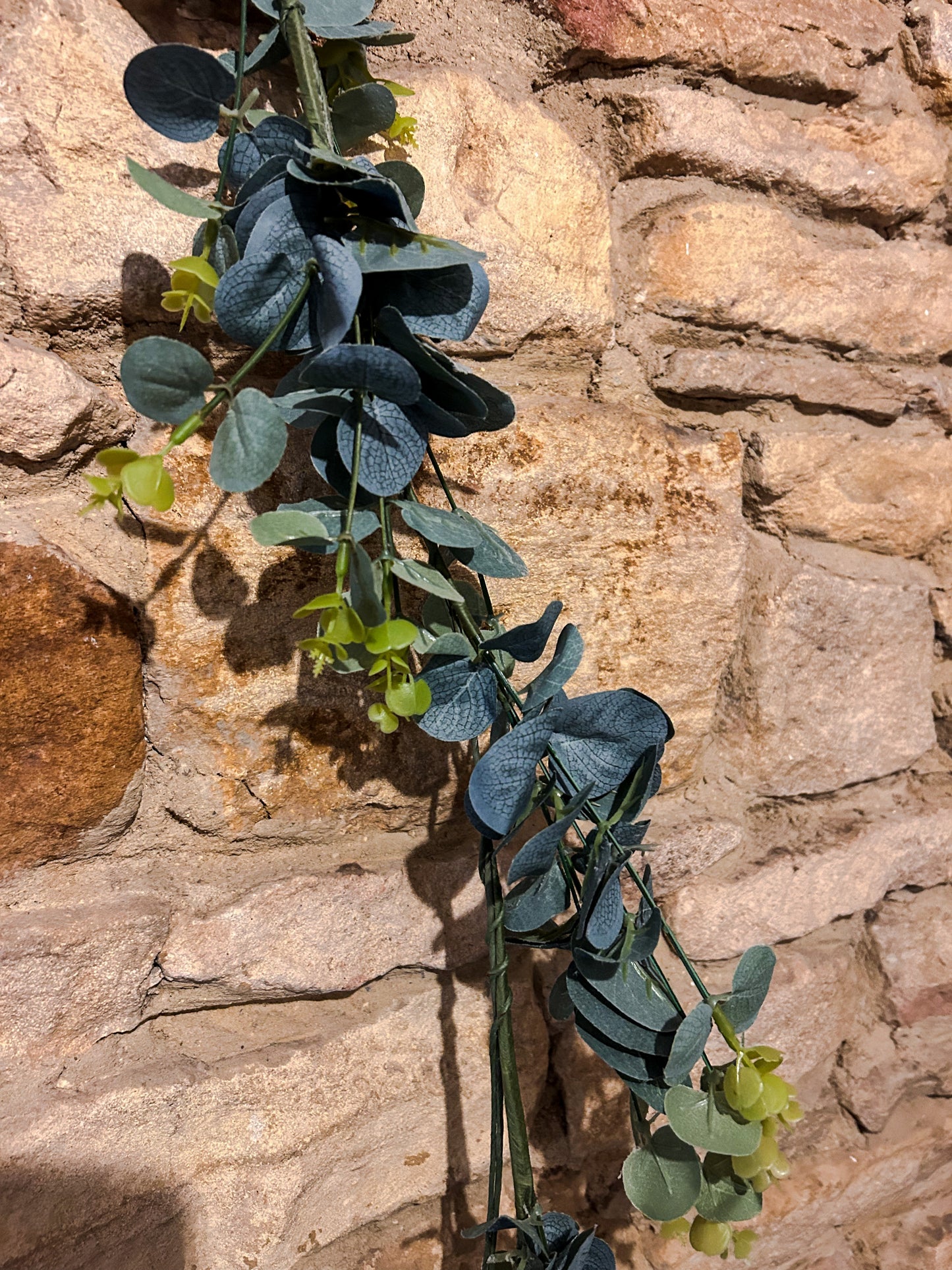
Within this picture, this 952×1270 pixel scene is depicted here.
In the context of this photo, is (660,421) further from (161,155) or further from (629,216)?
(161,155)

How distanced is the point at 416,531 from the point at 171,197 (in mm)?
216

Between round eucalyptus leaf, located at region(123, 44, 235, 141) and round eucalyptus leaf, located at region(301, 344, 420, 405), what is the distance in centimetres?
18

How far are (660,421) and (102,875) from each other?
0.55 metres

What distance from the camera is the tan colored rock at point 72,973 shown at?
52cm

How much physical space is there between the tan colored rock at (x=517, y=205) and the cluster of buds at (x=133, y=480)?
0.31m

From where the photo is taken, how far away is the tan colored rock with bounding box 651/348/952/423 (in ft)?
2.26

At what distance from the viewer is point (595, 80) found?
641 mm

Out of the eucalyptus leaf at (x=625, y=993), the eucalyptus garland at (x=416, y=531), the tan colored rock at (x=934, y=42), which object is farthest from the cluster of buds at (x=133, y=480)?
the tan colored rock at (x=934, y=42)

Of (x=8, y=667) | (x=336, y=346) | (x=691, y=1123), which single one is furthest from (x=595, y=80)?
(x=691, y=1123)

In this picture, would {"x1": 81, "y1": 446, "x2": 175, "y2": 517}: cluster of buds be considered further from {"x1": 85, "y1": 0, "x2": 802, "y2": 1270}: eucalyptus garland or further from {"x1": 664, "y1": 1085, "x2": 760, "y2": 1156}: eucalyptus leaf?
{"x1": 664, "y1": 1085, "x2": 760, "y2": 1156}: eucalyptus leaf

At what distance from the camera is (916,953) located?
0.84 m

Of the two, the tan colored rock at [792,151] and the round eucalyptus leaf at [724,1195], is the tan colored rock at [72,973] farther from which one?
the tan colored rock at [792,151]

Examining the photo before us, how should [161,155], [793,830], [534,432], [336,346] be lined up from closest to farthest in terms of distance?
[336,346]
[161,155]
[534,432]
[793,830]

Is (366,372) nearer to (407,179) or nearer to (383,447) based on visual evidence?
(383,447)
